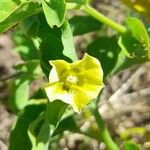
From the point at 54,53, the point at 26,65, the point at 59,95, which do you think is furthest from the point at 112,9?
the point at 59,95

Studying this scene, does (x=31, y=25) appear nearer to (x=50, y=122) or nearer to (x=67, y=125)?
(x=50, y=122)

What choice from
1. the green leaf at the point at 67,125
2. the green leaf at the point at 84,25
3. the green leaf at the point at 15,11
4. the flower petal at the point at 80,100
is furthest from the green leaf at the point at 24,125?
the green leaf at the point at 15,11

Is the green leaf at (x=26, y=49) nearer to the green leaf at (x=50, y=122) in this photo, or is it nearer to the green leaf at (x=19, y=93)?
the green leaf at (x=19, y=93)

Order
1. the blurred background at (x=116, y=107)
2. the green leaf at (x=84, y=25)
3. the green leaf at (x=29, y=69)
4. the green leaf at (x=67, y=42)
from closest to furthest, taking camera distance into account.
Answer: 1. the green leaf at (x=67, y=42)
2. the green leaf at (x=84, y=25)
3. the green leaf at (x=29, y=69)
4. the blurred background at (x=116, y=107)

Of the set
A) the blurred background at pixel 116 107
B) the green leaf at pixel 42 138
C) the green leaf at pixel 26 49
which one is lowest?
the blurred background at pixel 116 107

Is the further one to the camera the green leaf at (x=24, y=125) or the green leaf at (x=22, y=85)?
the green leaf at (x=22, y=85)

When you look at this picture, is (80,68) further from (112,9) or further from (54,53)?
(112,9)
